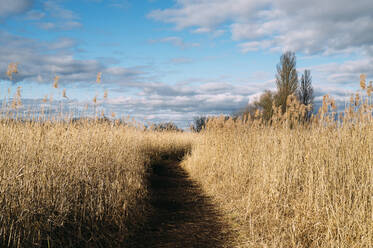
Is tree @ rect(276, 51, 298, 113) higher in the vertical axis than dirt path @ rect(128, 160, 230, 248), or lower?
higher

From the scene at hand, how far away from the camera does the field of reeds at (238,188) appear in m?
2.67

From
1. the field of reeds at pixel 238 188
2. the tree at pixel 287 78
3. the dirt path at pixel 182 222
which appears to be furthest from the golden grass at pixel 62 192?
the tree at pixel 287 78

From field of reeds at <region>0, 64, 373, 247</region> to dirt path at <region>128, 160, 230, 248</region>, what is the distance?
187 millimetres

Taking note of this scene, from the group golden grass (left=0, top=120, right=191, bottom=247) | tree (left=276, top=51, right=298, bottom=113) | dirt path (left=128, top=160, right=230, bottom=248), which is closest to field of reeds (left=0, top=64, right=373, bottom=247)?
golden grass (left=0, top=120, right=191, bottom=247)

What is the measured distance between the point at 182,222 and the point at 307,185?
6.50ft

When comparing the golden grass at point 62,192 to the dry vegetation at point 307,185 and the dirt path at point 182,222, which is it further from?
the dry vegetation at point 307,185

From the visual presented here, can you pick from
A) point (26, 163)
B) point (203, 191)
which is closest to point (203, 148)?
point (203, 191)

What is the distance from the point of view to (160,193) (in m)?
6.09

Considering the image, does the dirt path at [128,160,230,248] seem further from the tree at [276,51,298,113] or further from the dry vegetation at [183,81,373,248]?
the tree at [276,51,298,113]

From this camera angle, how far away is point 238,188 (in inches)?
197

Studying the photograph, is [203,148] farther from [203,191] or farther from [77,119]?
[77,119]

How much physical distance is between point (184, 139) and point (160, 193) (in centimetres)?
936

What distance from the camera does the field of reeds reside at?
267 cm

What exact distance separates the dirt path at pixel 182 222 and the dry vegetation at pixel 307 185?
0.29 meters
